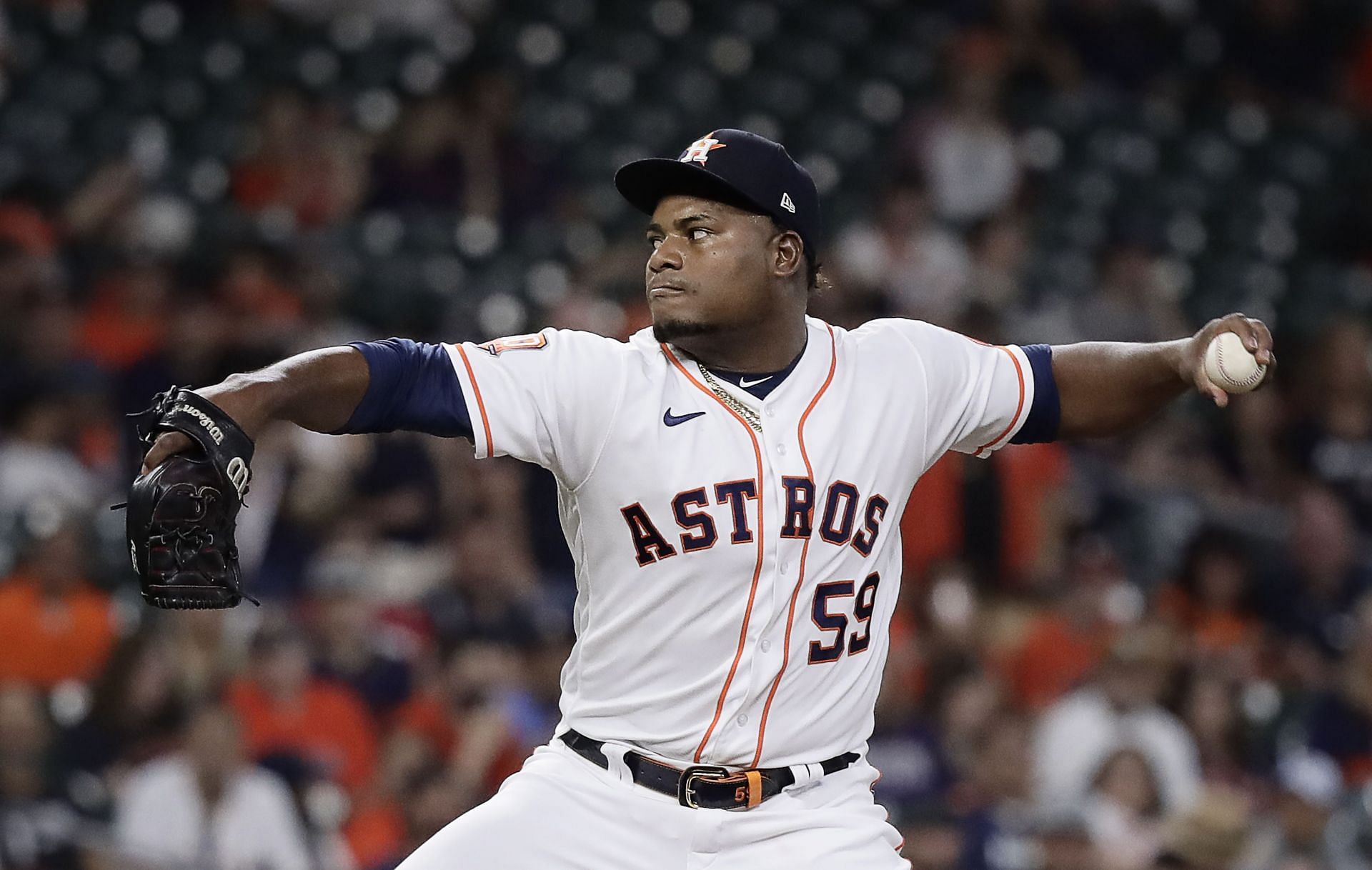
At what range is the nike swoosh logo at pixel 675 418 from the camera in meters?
3.38

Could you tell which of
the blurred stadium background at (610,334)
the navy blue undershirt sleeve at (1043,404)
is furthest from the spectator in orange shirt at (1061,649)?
the navy blue undershirt sleeve at (1043,404)

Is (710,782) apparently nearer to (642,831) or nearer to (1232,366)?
(642,831)

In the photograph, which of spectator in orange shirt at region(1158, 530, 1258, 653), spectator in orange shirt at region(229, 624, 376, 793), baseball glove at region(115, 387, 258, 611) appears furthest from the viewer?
spectator in orange shirt at region(1158, 530, 1258, 653)

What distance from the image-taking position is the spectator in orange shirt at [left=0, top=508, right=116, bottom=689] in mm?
6273

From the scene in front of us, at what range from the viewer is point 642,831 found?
3275mm

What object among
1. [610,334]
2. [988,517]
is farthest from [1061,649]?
[610,334]

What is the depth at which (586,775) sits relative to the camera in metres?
3.34

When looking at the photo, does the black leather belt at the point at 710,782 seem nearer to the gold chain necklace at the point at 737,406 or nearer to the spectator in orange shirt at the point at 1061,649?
the gold chain necklace at the point at 737,406

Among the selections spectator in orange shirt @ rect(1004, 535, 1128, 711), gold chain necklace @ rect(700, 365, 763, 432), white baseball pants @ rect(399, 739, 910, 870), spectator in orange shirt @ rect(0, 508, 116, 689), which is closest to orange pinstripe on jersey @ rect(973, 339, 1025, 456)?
gold chain necklace @ rect(700, 365, 763, 432)

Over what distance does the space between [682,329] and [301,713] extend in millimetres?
3313

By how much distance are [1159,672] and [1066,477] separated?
131cm

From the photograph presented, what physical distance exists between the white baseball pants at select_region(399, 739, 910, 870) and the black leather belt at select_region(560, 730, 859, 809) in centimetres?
2

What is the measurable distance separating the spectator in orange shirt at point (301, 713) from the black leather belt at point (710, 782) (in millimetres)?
3077

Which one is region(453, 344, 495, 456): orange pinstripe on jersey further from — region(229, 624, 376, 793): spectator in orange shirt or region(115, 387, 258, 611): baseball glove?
region(229, 624, 376, 793): spectator in orange shirt
